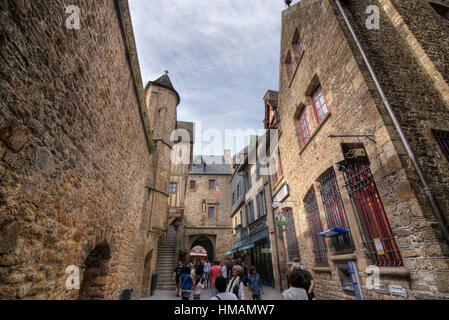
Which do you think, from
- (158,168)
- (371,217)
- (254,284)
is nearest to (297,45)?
(371,217)

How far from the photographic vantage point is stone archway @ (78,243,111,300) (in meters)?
4.82

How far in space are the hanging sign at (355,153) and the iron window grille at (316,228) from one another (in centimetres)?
248

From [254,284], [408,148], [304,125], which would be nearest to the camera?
[408,148]

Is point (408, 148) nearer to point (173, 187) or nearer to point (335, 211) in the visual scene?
point (335, 211)

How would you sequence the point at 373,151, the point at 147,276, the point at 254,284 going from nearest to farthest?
the point at 373,151
the point at 254,284
the point at 147,276

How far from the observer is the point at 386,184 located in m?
3.92

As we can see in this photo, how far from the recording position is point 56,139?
2.69 meters

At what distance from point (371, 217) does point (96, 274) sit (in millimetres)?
6105

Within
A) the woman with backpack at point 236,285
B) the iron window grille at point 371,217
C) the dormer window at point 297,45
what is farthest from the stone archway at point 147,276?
the dormer window at point 297,45

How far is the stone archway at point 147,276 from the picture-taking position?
32.8 feet

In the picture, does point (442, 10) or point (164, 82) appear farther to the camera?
point (164, 82)
